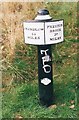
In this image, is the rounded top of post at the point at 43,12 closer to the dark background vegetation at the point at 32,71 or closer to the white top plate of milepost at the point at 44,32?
the white top plate of milepost at the point at 44,32

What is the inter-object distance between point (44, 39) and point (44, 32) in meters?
0.08

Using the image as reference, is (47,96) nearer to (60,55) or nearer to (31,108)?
(31,108)

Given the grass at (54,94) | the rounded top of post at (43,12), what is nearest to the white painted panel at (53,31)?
the rounded top of post at (43,12)

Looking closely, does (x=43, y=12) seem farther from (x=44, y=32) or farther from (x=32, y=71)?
(x=32, y=71)

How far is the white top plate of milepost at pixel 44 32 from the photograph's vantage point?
3444 millimetres

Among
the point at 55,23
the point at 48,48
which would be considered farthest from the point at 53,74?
the point at 55,23

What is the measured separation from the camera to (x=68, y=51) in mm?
3775

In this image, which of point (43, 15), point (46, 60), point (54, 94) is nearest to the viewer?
point (43, 15)

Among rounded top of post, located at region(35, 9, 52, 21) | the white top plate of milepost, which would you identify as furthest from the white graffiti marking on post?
rounded top of post, located at region(35, 9, 52, 21)

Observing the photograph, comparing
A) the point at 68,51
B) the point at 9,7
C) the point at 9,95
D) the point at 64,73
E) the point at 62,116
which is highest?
the point at 9,7

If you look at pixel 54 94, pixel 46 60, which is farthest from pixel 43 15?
pixel 54 94

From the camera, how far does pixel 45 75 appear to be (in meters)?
3.61

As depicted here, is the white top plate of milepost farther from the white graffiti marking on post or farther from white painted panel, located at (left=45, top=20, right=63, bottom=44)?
the white graffiti marking on post

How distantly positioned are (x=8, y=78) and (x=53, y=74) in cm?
57
